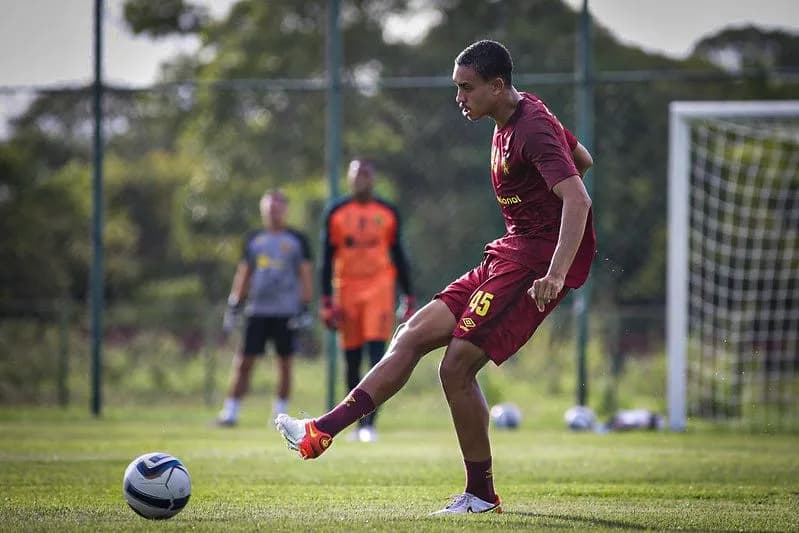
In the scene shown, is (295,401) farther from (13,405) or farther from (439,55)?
(439,55)

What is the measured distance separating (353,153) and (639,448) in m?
10.9

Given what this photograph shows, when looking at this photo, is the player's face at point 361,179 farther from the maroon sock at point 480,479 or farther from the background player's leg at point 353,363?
the maroon sock at point 480,479

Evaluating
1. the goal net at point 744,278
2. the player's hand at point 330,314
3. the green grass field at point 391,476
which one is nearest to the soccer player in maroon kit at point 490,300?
the green grass field at point 391,476

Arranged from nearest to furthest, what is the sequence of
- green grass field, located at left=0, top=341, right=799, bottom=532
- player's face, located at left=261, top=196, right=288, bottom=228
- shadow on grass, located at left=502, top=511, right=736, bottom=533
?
1. shadow on grass, located at left=502, top=511, right=736, bottom=533
2. green grass field, located at left=0, top=341, right=799, bottom=532
3. player's face, located at left=261, top=196, right=288, bottom=228

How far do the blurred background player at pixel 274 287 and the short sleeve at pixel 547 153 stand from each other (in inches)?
313

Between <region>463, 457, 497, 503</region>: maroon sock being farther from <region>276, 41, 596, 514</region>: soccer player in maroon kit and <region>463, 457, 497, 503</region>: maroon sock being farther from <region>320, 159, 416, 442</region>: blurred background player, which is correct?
<region>320, 159, 416, 442</region>: blurred background player

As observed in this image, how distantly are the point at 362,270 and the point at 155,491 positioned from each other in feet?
21.2

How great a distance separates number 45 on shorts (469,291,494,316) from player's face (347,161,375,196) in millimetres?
5853

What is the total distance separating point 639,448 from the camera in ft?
34.3

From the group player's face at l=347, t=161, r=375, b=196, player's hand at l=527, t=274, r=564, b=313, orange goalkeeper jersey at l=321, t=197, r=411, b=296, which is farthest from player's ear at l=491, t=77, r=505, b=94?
orange goalkeeper jersey at l=321, t=197, r=411, b=296

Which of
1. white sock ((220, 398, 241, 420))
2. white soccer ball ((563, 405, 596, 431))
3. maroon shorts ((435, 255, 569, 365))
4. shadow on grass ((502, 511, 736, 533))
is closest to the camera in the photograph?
shadow on grass ((502, 511, 736, 533))

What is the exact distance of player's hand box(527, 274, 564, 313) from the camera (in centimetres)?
559

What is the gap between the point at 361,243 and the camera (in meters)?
11.9

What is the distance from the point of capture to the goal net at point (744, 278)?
1425cm
